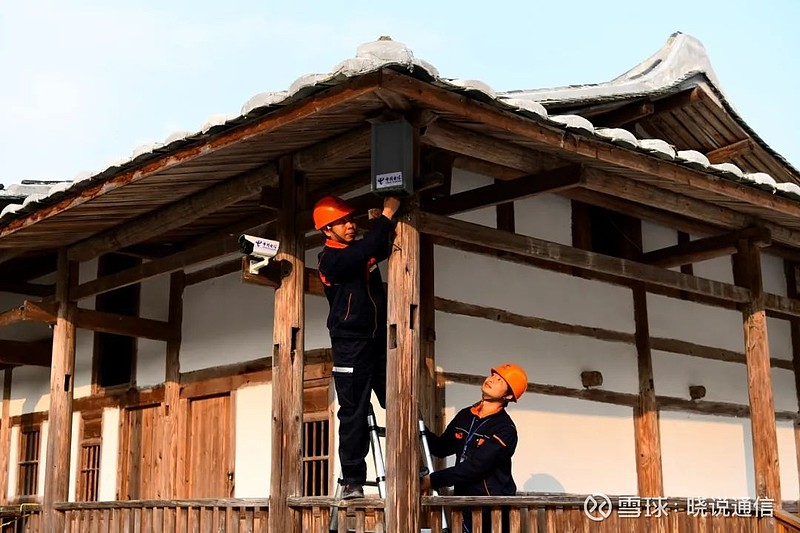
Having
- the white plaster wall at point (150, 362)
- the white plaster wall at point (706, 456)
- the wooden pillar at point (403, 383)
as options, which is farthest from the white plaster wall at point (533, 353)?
the white plaster wall at point (150, 362)

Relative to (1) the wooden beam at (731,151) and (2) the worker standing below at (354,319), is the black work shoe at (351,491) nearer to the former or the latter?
(2) the worker standing below at (354,319)

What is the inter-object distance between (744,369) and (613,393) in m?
2.59

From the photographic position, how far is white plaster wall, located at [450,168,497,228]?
9.48m

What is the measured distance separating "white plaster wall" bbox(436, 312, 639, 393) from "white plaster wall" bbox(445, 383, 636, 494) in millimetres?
206

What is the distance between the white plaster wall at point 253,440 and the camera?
9930 mm

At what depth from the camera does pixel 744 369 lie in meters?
12.4

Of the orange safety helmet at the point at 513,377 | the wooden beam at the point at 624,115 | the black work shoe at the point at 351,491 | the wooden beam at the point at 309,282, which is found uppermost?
the wooden beam at the point at 624,115

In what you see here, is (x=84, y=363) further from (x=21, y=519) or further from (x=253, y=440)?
(x=253, y=440)

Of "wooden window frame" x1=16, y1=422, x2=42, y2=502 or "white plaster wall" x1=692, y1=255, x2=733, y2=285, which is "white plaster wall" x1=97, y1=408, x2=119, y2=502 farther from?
"white plaster wall" x1=692, y1=255, x2=733, y2=285

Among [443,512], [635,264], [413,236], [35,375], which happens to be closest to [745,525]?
[635,264]

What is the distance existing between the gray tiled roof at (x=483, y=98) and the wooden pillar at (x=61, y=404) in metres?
1.29

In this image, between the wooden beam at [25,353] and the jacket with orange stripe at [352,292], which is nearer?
the jacket with orange stripe at [352,292]

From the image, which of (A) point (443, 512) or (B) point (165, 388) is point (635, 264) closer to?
(A) point (443, 512)

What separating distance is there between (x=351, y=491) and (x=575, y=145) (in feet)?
8.66
